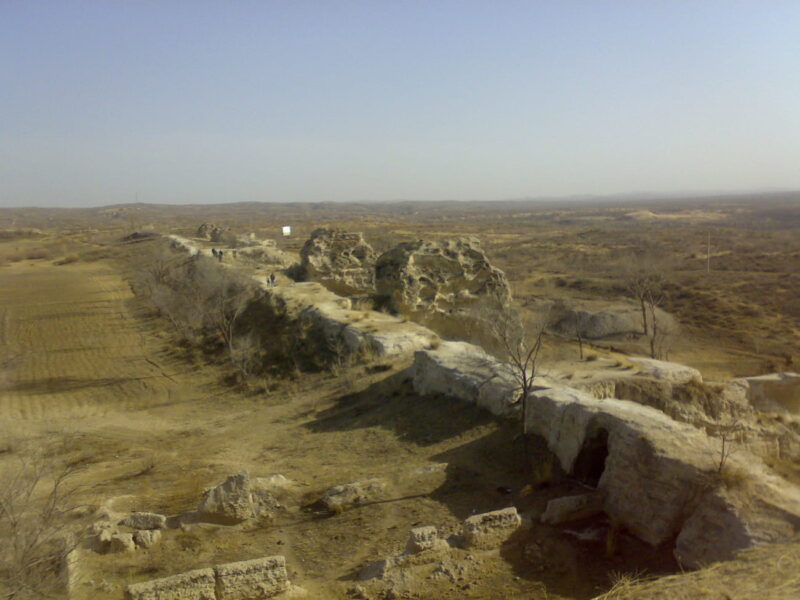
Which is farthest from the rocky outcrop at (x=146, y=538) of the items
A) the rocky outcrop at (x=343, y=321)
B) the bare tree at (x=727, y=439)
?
the rocky outcrop at (x=343, y=321)

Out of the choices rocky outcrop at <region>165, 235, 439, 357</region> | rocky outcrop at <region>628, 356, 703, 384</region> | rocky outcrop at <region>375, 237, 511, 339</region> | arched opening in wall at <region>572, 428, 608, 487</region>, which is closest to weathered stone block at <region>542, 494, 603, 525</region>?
arched opening in wall at <region>572, 428, 608, 487</region>

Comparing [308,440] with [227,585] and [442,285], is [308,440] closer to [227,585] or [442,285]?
[227,585]

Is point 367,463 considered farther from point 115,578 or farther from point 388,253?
point 388,253

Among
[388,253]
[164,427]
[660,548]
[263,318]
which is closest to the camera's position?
[660,548]

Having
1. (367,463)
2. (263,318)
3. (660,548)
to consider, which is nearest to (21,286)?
(263,318)

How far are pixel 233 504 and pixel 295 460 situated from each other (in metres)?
2.77

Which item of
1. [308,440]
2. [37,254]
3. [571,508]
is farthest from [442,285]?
[37,254]

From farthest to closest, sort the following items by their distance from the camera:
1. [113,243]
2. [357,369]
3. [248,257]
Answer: [113,243] → [248,257] → [357,369]

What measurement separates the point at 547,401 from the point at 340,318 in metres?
9.82

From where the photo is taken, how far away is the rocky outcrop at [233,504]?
6.87 meters

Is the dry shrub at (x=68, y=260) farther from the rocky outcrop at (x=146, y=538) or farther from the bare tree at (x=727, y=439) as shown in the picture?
the bare tree at (x=727, y=439)

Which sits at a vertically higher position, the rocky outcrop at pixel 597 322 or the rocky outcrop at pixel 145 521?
the rocky outcrop at pixel 145 521

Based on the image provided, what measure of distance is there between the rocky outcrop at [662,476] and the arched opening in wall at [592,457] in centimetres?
1

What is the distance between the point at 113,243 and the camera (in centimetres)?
5938
